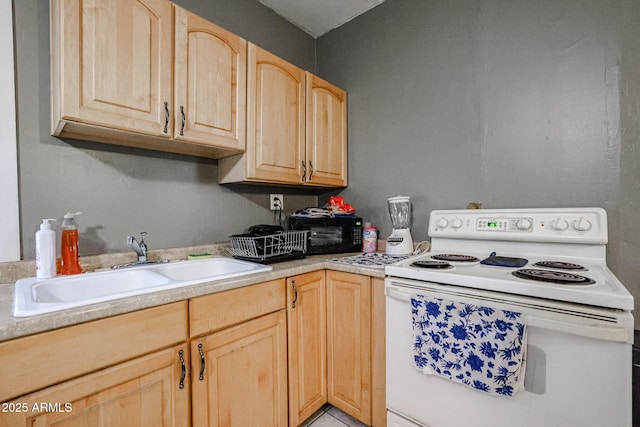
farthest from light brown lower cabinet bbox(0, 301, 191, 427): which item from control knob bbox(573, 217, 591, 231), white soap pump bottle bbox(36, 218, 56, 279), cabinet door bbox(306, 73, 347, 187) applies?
control knob bbox(573, 217, 591, 231)

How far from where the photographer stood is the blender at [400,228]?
172cm

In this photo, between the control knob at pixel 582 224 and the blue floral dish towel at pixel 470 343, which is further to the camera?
the control knob at pixel 582 224

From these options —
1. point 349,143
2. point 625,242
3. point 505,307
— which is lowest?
point 505,307

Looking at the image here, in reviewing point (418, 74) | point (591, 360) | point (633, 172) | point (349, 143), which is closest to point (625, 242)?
point (633, 172)

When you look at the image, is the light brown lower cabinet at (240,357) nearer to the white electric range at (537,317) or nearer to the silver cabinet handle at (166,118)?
the white electric range at (537,317)

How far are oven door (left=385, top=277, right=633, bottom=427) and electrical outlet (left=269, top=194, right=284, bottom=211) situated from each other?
126cm

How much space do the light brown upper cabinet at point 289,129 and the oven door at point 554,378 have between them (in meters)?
1.09

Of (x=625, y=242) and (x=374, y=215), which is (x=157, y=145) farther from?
(x=625, y=242)

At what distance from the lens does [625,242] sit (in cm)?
127

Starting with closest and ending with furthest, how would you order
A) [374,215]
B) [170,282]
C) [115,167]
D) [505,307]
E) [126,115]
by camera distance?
[505,307] < [170,282] < [126,115] < [115,167] < [374,215]

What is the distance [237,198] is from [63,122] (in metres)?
0.97

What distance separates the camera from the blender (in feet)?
5.63

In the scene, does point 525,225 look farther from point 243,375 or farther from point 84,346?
point 84,346

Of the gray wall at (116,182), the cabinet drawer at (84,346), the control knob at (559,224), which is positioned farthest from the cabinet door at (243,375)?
the control knob at (559,224)
